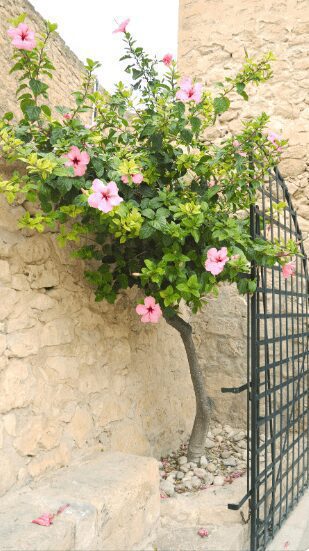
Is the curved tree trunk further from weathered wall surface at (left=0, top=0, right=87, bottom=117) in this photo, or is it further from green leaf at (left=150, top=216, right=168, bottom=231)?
weathered wall surface at (left=0, top=0, right=87, bottom=117)

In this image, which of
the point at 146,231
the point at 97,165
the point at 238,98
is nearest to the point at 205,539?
the point at 146,231

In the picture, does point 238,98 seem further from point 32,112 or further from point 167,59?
point 32,112

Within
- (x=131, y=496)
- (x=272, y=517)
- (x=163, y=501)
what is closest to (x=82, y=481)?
(x=131, y=496)

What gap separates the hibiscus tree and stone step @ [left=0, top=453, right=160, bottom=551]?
660 mm

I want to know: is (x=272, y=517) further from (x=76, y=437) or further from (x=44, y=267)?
(x=44, y=267)

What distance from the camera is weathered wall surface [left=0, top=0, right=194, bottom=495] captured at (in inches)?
68.9

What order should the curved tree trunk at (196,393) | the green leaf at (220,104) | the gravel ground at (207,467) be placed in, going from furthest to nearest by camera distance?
the curved tree trunk at (196,393) → the gravel ground at (207,467) → the green leaf at (220,104)

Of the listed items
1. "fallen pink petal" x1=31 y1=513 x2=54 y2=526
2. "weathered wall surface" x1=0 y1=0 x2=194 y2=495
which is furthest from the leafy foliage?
"fallen pink petal" x1=31 y1=513 x2=54 y2=526

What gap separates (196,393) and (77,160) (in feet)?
4.89

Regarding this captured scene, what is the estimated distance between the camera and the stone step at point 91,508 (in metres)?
1.36

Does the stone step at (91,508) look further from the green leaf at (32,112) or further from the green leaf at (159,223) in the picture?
the green leaf at (32,112)

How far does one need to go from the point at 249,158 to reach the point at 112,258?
795 millimetres

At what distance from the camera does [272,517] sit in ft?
7.33

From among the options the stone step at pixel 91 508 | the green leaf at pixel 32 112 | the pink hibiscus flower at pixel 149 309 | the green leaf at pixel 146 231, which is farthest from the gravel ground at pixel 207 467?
the green leaf at pixel 32 112
